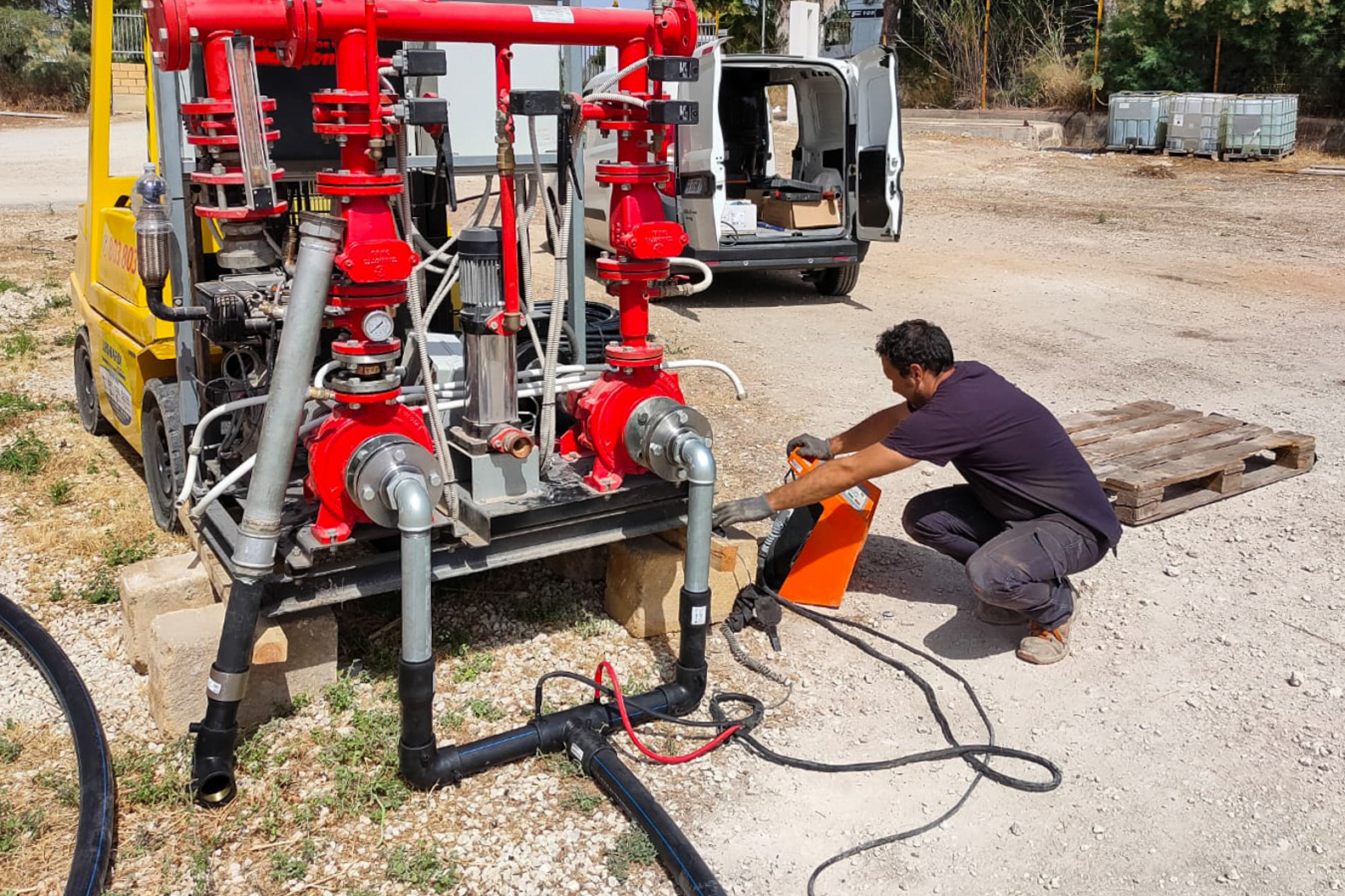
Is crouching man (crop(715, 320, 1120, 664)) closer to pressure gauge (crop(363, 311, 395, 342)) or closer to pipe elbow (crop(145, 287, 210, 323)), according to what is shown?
pressure gauge (crop(363, 311, 395, 342))

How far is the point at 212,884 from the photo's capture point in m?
2.98

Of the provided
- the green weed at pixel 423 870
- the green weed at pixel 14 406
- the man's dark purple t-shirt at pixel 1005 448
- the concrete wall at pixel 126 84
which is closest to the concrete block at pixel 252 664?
the green weed at pixel 423 870

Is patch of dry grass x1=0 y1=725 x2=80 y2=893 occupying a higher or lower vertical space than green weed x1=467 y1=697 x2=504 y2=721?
lower

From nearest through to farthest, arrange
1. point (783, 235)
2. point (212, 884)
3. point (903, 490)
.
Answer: point (212, 884) < point (903, 490) < point (783, 235)

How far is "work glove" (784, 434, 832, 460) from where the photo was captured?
462 cm

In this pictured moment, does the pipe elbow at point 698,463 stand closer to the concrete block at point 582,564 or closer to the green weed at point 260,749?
the concrete block at point 582,564

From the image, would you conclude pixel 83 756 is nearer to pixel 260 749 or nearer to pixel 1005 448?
pixel 260 749

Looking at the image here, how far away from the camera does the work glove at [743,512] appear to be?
4.20m

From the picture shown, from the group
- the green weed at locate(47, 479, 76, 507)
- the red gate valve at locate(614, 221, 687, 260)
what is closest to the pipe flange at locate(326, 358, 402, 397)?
the red gate valve at locate(614, 221, 687, 260)

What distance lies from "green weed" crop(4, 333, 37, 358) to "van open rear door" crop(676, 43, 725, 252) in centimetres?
454

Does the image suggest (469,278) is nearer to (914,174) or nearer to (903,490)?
(903,490)

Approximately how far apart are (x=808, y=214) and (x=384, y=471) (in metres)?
7.66

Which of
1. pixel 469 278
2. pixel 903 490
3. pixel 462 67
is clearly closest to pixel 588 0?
pixel 462 67

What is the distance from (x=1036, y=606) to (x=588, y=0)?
2.94 metres
